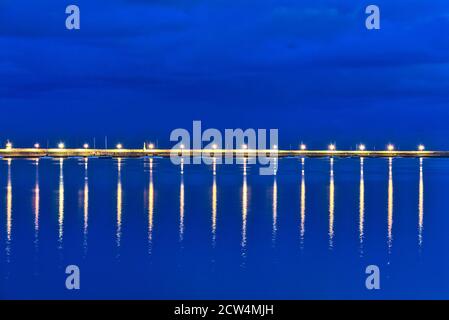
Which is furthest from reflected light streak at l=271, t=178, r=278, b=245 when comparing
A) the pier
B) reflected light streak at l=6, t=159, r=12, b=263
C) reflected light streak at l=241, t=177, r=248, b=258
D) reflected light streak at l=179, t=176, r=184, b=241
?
the pier

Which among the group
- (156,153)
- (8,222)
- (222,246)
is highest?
(156,153)

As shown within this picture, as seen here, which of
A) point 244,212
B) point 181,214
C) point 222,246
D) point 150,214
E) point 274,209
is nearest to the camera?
point 222,246

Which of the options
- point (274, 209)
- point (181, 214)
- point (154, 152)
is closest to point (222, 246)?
point (181, 214)

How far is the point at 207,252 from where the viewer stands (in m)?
19.9

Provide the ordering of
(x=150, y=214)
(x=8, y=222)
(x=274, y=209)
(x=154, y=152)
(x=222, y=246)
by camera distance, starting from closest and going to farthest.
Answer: (x=222, y=246) < (x=8, y=222) < (x=150, y=214) < (x=274, y=209) < (x=154, y=152)

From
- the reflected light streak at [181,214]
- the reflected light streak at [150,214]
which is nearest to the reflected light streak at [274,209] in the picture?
the reflected light streak at [181,214]

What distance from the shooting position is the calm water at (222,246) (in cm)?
1609

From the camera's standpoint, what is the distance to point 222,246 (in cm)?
2081

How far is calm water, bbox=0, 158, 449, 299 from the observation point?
16.1 metres

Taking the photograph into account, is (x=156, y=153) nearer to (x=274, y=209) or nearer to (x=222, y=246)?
(x=274, y=209)

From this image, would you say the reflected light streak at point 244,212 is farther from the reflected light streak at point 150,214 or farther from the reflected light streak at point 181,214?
the reflected light streak at point 150,214

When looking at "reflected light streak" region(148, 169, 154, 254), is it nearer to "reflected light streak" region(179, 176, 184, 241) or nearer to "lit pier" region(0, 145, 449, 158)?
"reflected light streak" region(179, 176, 184, 241)

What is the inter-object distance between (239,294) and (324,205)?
17.6m

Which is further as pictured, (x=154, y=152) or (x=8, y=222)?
(x=154, y=152)
